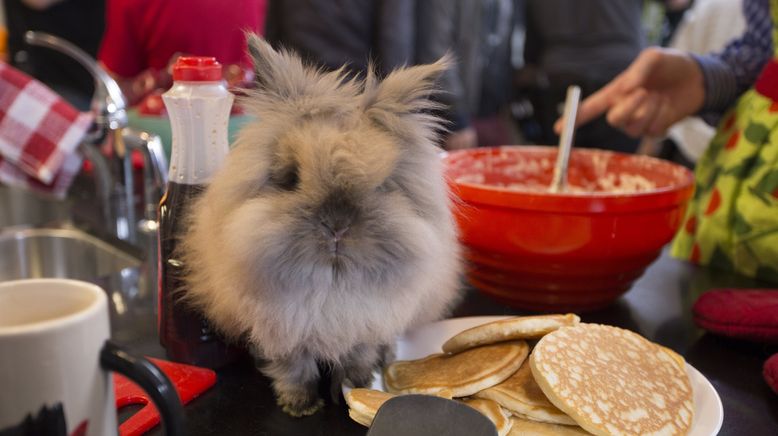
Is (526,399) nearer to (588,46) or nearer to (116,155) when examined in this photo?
(116,155)

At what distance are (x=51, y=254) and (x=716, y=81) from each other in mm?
1665

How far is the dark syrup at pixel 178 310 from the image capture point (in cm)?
81

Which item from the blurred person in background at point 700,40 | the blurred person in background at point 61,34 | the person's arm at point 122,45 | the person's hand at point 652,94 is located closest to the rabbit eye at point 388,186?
the person's hand at point 652,94

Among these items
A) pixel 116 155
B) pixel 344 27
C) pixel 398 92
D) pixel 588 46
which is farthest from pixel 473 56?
pixel 398 92

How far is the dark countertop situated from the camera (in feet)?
2.49

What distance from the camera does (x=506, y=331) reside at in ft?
2.64

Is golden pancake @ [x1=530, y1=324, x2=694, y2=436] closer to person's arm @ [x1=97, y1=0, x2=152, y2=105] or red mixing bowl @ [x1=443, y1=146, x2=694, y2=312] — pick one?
red mixing bowl @ [x1=443, y1=146, x2=694, y2=312]

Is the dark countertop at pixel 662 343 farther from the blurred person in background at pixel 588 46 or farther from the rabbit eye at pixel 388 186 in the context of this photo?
the blurred person in background at pixel 588 46

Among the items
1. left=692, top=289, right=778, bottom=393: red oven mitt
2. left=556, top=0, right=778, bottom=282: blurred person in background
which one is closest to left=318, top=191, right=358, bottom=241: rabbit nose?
left=692, top=289, right=778, bottom=393: red oven mitt

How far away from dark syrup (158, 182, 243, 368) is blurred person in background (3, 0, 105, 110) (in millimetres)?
2103

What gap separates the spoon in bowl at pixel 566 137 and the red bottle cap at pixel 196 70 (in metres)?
0.72

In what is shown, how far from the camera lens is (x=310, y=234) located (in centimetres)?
66

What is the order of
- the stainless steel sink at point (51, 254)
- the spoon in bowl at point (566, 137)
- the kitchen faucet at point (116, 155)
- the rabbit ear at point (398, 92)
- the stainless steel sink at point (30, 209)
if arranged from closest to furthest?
the rabbit ear at point (398, 92) < the spoon in bowl at point (566, 137) < the kitchen faucet at point (116, 155) < the stainless steel sink at point (51, 254) < the stainless steel sink at point (30, 209)

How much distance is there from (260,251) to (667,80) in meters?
1.18
